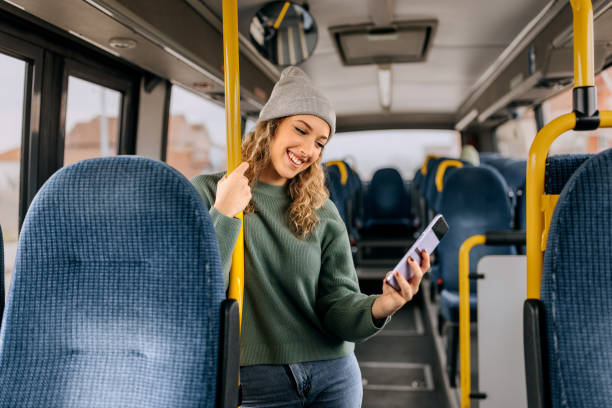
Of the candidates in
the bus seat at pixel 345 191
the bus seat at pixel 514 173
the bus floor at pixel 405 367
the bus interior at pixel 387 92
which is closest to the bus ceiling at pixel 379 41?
the bus interior at pixel 387 92

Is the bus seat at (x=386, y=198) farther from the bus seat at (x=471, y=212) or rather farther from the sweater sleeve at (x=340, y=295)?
the sweater sleeve at (x=340, y=295)

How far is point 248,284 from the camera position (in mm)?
1465

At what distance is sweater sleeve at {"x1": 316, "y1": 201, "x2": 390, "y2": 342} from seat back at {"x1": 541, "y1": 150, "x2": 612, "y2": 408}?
1.57ft

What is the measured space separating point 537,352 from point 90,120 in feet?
10.7

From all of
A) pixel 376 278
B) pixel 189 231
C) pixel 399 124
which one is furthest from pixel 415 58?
pixel 189 231

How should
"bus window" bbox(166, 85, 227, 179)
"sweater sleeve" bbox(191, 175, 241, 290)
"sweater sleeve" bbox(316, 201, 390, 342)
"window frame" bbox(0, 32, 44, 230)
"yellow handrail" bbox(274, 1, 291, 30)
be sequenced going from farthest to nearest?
"bus window" bbox(166, 85, 227, 179), "yellow handrail" bbox(274, 1, 291, 30), "window frame" bbox(0, 32, 44, 230), "sweater sleeve" bbox(316, 201, 390, 342), "sweater sleeve" bbox(191, 175, 241, 290)

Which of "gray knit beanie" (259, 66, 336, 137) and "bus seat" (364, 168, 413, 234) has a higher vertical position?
"bus seat" (364, 168, 413, 234)

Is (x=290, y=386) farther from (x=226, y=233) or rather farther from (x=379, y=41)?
(x=379, y=41)

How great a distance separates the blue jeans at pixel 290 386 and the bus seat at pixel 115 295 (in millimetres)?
459

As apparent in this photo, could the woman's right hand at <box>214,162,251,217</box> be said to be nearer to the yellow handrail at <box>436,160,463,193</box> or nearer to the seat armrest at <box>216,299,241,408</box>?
the seat armrest at <box>216,299,241,408</box>

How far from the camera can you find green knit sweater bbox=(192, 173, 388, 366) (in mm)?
1428

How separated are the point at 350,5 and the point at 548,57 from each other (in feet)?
6.17

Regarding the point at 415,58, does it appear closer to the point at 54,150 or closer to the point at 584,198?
the point at 54,150

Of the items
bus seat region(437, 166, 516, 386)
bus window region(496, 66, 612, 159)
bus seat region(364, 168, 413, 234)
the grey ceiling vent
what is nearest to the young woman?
bus window region(496, 66, 612, 159)
